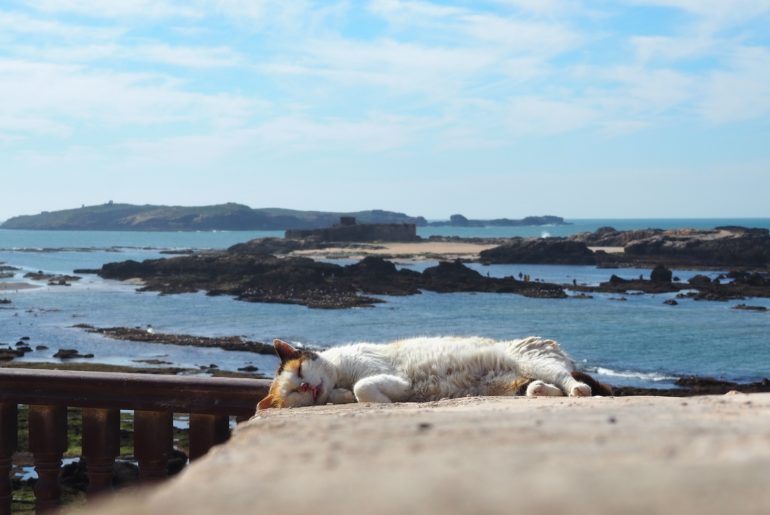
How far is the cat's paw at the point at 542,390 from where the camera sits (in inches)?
181

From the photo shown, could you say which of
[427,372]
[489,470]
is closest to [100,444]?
[427,372]

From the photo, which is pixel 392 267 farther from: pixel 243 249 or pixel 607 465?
pixel 607 465

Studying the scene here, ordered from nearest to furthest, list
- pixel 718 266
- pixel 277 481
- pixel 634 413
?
pixel 277 481
pixel 634 413
pixel 718 266

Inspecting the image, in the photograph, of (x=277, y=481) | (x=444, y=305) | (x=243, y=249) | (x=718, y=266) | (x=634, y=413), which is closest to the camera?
(x=277, y=481)

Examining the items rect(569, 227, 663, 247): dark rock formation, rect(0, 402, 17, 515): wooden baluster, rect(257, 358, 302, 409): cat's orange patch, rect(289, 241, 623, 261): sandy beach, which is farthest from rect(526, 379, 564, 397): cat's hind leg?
rect(569, 227, 663, 247): dark rock formation

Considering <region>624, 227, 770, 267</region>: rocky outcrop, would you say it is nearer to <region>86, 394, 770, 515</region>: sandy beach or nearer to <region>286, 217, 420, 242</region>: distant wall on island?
<region>286, 217, 420, 242</region>: distant wall on island

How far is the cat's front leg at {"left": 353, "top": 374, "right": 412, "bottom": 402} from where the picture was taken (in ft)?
15.1

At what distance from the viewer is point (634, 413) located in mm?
2572

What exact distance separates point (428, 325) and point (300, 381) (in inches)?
1549

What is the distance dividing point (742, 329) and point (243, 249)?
7666 cm

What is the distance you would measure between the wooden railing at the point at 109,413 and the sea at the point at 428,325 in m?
24.9

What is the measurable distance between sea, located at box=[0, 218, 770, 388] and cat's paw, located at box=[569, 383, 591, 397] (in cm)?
2479

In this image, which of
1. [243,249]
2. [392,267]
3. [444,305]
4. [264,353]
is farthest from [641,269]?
[264,353]

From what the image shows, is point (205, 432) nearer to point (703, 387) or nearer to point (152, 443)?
point (152, 443)
